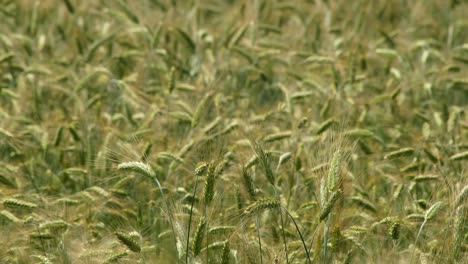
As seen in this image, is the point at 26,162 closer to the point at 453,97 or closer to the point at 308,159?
the point at 308,159

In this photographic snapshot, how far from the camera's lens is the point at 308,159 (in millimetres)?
4785

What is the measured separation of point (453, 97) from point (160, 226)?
289 cm

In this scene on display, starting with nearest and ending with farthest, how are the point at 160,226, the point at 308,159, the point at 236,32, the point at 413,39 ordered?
1. the point at 160,226
2. the point at 308,159
3. the point at 236,32
4. the point at 413,39

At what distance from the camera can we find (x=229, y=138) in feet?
16.2

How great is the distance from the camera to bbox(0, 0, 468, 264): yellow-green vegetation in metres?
3.92

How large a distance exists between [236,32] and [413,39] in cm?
199

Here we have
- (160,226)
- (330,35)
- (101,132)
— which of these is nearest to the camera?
(160,226)

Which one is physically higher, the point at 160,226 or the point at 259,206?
the point at 259,206

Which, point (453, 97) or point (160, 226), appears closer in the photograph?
point (160, 226)

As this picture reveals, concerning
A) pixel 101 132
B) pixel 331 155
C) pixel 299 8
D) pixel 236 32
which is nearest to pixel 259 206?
pixel 331 155

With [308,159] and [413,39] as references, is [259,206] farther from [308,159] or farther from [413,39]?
[413,39]

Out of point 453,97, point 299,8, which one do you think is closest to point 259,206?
point 453,97

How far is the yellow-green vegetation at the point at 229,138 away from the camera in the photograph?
3.92 m

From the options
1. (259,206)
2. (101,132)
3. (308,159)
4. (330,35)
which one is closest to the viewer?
(259,206)
